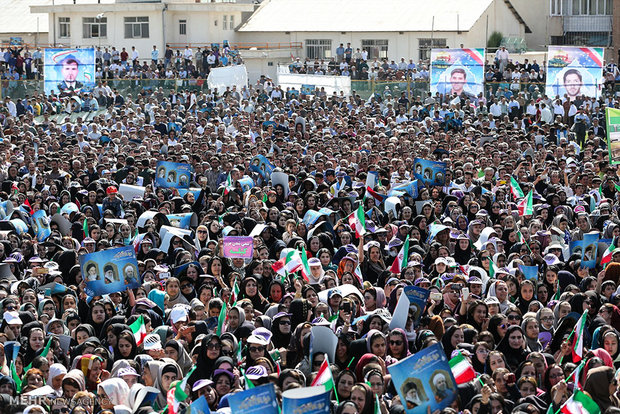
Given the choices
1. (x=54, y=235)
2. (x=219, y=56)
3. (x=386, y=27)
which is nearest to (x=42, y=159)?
(x=54, y=235)

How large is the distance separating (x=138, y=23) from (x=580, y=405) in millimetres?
46427

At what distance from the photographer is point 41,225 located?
17.3 meters

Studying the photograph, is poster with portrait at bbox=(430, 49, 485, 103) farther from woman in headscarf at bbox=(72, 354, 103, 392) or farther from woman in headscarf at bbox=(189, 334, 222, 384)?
woman in headscarf at bbox=(72, 354, 103, 392)

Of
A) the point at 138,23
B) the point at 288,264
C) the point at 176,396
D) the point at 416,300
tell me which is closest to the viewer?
the point at 176,396

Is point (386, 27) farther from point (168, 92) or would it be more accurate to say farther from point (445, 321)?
point (445, 321)

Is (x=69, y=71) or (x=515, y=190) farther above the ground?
(x=69, y=71)

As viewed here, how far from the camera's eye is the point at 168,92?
3769 centimetres

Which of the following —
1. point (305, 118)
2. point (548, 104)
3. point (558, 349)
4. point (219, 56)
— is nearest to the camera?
point (558, 349)

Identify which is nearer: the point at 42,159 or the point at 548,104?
the point at 42,159

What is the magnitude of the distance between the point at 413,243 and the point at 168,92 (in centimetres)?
2305

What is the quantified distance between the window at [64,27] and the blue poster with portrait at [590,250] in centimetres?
4299

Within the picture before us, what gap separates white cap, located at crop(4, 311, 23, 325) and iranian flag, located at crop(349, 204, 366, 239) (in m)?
5.41

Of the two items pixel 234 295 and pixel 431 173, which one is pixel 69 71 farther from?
pixel 234 295

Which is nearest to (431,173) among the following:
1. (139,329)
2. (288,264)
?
(288,264)
